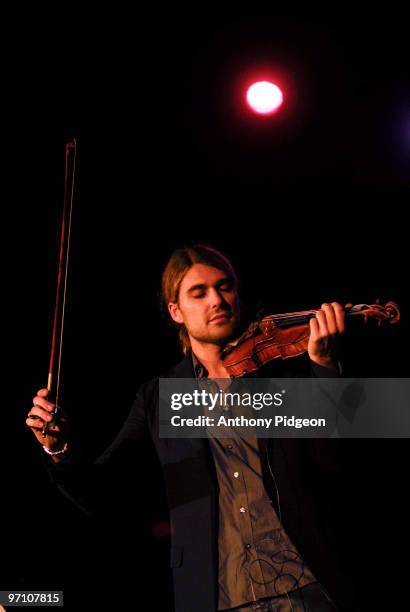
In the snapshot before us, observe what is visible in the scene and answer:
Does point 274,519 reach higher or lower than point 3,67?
lower

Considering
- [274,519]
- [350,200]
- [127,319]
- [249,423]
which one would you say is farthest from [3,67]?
[274,519]

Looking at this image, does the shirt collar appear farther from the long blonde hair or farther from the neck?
the long blonde hair

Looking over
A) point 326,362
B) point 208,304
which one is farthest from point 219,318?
point 326,362

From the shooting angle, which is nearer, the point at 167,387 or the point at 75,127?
the point at 167,387

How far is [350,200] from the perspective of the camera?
3.49 metres

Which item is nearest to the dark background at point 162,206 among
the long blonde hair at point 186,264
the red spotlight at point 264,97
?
the red spotlight at point 264,97

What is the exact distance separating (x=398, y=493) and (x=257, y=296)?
4.26 feet

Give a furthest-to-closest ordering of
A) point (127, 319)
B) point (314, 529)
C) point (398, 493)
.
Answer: point (127, 319)
point (398, 493)
point (314, 529)

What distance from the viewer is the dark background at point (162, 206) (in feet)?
9.19

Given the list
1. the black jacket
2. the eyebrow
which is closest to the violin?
the black jacket

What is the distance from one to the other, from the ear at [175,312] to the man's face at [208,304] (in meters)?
0.01

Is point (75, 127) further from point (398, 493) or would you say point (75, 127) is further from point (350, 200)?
point (398, 493)

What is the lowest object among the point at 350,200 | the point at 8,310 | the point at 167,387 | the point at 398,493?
the point at 398,493

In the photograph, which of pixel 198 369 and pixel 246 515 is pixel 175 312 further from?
pixel 246 515
